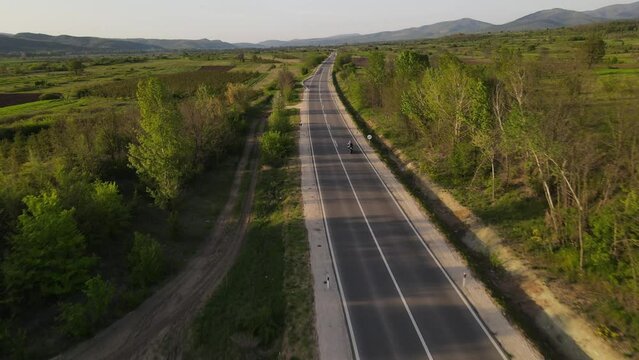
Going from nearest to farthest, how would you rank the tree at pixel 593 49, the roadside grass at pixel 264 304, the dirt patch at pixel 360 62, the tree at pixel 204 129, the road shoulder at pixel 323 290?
the road shoulder at pixel 323 290, the roadside grass at pixel 264 304, the tree at pixel 204 129, the tree at pixel 593 49, the dirt patch at pixel 360 62

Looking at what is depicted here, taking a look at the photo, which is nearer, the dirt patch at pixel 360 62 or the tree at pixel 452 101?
the tree at pixel 452 101

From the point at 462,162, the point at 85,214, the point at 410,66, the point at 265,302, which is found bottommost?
the point at 265,302

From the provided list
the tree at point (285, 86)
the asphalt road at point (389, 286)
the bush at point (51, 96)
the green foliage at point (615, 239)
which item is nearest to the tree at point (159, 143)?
the asphalt road at point (389, 286)

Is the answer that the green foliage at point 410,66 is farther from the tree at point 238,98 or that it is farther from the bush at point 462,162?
the tree at point 238,98

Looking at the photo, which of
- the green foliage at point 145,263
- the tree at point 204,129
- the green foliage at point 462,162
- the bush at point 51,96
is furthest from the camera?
the bush at point 51,96

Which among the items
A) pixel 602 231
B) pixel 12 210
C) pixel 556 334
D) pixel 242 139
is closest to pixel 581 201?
pixel 602 231

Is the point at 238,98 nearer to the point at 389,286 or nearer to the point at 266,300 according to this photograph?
the point at 266,300

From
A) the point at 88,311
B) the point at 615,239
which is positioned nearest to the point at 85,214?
the point at 88,311
